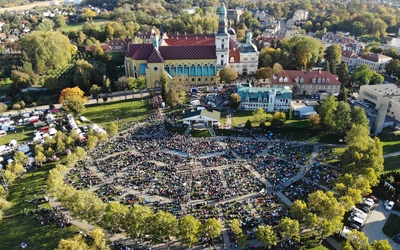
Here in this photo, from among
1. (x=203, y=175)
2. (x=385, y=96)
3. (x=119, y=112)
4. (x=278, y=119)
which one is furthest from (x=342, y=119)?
(x=119, y=112)

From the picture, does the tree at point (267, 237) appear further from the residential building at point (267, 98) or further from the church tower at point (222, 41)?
the church tower at point (222, 41)

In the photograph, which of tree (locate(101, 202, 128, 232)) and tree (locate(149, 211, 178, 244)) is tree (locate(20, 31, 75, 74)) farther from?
tree (locate(149, 211, 178, 244))

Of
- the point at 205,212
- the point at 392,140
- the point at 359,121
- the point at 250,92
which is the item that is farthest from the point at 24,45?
the point at 392,140

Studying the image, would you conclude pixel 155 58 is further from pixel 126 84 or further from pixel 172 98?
pixel 172 98

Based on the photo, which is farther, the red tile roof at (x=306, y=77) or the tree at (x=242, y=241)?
the red tile roof at (x=306, y=77)

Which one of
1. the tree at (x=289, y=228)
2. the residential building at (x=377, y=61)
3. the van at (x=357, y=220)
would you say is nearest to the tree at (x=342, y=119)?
the van at (x=357, y=220)

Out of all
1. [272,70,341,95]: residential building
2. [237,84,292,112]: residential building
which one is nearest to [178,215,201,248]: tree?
[237,84,292,112]: residential building

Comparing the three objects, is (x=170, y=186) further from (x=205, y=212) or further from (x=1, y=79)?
(x=1, y=79)
